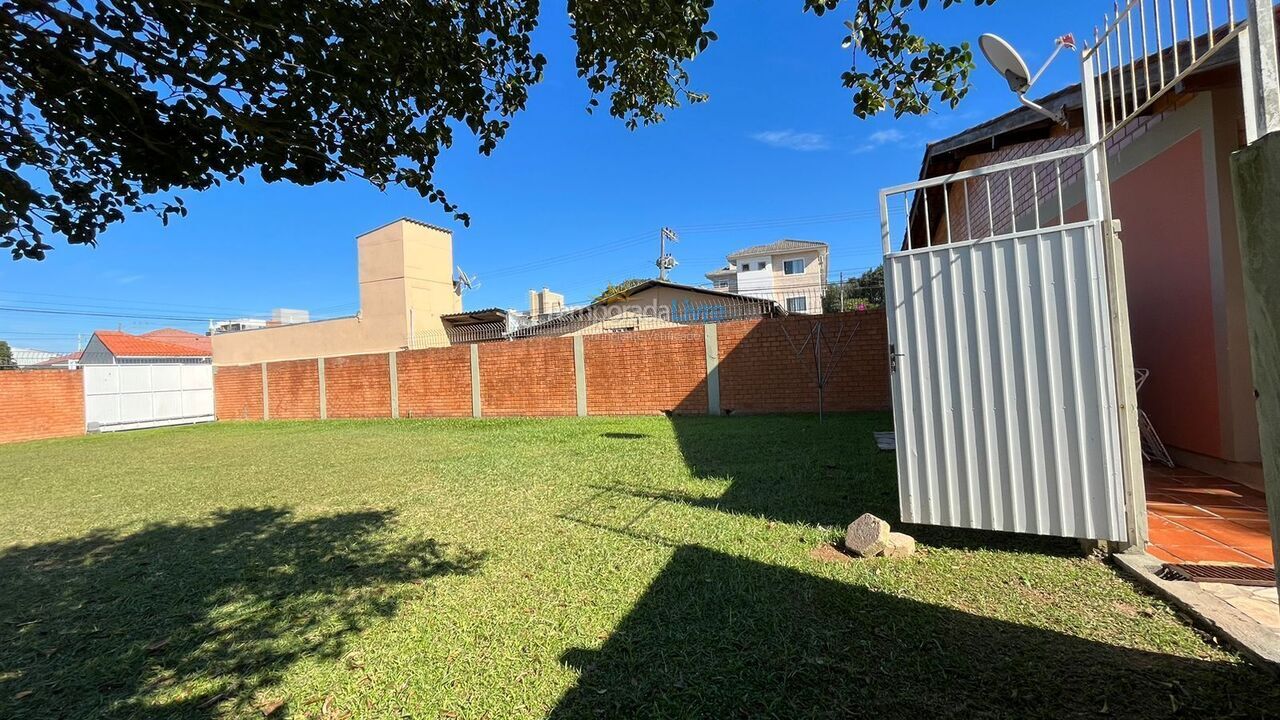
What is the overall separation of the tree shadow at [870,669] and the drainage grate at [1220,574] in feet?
2.60

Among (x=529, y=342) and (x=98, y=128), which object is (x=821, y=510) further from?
(x=529, y=342)

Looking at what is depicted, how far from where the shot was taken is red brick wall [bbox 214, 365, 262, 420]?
61.2 feet

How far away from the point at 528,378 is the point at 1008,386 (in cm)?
1178

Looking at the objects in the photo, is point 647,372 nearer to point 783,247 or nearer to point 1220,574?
point 1220,574

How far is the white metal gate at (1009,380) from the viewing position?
268 centimetres

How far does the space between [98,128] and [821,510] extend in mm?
4727

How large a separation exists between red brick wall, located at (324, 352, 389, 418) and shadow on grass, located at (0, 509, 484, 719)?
37.7ft

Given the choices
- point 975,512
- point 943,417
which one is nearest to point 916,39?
point 943,417

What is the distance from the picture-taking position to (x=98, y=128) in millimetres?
2537

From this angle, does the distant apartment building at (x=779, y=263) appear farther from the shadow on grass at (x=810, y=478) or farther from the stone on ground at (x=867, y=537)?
the stone on ground at (x=867, y=537)

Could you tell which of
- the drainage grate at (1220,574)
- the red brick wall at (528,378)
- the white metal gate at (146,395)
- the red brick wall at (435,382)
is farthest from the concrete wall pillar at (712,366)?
the white metal gate at (146,395)

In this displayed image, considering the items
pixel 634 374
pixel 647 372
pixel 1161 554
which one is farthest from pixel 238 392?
pixel 1161 554

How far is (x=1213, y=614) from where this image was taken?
2.07 m

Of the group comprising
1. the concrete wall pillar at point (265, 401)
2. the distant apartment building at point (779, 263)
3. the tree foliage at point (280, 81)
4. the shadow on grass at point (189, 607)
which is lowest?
the shadow on grass at point (189, 607)
